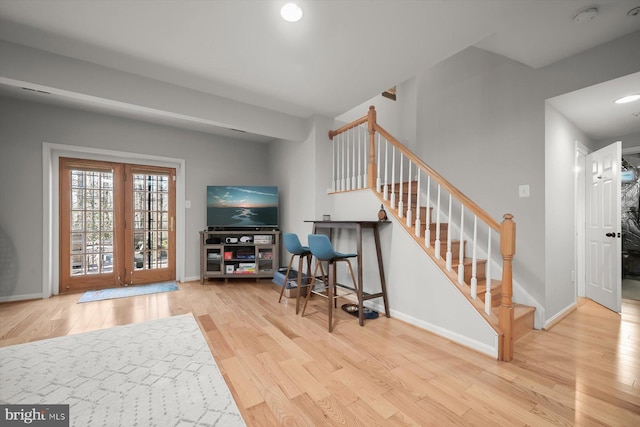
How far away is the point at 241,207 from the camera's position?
4.62m

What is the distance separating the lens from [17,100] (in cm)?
345

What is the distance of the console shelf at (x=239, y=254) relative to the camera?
438 cm

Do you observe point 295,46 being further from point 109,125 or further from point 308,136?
point 109,125

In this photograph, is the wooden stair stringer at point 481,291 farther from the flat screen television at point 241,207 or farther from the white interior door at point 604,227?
the flat screen television at point 241,207

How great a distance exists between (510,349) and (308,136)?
3.41 metres

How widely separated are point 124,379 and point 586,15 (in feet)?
13.5

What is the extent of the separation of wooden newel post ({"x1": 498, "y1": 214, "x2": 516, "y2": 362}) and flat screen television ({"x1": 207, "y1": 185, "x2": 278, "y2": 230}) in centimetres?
336

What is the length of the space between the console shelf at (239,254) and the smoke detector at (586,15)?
160 inches

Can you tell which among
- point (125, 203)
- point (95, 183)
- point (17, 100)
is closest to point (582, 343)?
point (125, 203)

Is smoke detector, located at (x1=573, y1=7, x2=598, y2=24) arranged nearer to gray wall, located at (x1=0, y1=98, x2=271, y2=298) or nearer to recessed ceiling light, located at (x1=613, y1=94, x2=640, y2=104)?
recessed ceiling light, located at (x1=613, y1=94, x2=640, y2=104)

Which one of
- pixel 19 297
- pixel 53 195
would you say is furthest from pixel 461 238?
pixel 19 297

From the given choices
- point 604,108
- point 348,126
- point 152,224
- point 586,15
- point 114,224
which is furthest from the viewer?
point 152,224

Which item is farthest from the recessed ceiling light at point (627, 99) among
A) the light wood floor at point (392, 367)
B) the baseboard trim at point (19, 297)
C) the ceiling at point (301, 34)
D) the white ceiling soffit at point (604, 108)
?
the baseboard trim at point (19, 297)

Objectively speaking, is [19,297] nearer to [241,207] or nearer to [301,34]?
[241,207]
